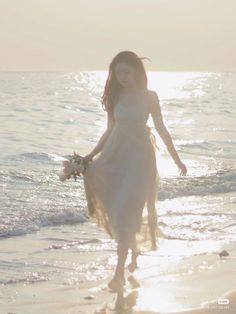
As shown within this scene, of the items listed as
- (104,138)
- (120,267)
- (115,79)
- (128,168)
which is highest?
(115,79)

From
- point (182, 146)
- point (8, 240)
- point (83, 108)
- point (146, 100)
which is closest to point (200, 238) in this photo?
point (8, 240)

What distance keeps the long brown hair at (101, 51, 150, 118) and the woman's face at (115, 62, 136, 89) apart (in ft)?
0.10

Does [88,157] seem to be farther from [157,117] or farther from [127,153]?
[157,117]

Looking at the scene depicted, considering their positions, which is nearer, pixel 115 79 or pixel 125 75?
pixel 125 75

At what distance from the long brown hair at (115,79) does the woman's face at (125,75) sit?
1.2 inches

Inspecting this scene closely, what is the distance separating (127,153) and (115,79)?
0.66m

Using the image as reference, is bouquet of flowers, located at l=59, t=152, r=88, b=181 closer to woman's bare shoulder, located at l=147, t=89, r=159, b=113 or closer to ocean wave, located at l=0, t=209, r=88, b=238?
woman's bare shoulder, located at l=147, t=89, r=159, b=113

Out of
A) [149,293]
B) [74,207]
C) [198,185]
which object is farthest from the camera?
[198,185]

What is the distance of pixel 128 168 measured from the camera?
20.9 ft

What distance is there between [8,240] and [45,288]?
289 cm

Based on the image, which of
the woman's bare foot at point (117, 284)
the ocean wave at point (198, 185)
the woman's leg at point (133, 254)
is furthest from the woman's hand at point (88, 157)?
the ocean wave at point (198, 185)

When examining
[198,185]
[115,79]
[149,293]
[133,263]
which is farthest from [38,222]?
[198,185]

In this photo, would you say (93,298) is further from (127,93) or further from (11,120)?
(11,120)

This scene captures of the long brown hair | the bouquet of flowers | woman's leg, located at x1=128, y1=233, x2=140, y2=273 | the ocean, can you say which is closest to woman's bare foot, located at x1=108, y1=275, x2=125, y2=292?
woman's leg, located at x1=128, y1=233, x2=140, y2=273
